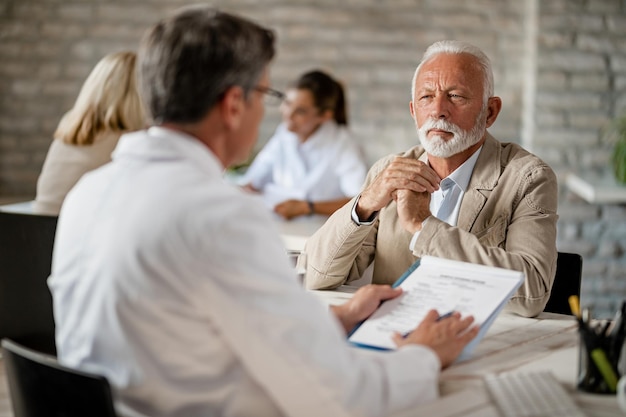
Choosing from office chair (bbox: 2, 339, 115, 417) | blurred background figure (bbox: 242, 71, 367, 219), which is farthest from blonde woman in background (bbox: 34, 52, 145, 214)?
office chair (bbox: 2, 339, 115, 417)

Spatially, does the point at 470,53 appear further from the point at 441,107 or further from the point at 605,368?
the point at 605,368

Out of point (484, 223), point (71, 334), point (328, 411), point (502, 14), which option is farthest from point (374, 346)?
point (502, 14)

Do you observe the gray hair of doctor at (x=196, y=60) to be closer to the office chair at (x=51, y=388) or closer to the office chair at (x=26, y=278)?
the office chair at (x=51, y=388)

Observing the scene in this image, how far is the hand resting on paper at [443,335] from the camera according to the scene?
4.87 ft

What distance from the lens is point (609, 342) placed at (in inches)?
56.4

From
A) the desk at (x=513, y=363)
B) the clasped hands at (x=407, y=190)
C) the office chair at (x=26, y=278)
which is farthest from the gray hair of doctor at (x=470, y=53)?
the office chair at (x=26, y=278)

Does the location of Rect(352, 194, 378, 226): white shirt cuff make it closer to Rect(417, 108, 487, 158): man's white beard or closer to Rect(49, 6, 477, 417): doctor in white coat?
Rect(417, 108, 487, 158): man's white beard

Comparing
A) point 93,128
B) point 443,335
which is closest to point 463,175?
point 443,335

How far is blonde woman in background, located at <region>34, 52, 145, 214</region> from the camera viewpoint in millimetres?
3164

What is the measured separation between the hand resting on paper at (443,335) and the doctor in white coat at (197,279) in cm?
16

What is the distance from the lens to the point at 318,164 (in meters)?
4.40

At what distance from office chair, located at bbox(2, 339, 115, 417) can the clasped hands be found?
1.00 m

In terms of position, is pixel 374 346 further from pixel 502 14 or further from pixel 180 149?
pixel 502 14

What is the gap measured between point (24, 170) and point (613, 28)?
3.44m
